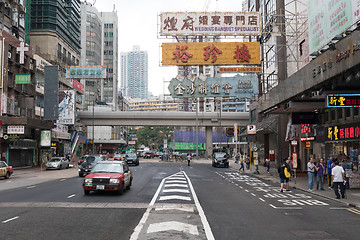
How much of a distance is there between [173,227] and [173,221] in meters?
0.78

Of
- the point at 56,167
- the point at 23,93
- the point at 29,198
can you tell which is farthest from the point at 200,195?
the point at 23,93

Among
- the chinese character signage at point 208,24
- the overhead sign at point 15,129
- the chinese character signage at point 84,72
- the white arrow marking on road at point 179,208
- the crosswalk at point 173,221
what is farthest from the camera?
the chinese character signage at point 84,72

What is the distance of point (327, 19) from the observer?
61.8 feet

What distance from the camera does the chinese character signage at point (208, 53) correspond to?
2622cm

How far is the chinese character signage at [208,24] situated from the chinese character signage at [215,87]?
479 inches

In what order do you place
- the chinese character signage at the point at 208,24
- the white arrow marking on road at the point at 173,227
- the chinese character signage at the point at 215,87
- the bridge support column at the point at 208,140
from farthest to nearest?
the bridge support column at the point at 208,140 < the chinese character signage at the point at 215,87 < the chinese character signage at the point at 208,24 < the white arrow marking on road at the point at 173,227

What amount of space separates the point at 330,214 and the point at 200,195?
608 centimetres

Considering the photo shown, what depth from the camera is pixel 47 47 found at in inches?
2601

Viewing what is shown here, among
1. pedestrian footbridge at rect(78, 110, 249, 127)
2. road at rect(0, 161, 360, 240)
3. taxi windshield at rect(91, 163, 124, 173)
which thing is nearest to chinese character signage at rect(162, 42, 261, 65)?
taxi windshield at rect(91, 163, 124, 173)

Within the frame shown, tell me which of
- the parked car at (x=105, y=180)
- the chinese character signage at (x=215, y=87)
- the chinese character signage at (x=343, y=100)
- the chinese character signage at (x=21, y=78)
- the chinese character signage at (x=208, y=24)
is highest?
the chinese character signage at (x=208, y=24)

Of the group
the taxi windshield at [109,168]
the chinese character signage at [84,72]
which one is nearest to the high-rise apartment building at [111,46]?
the chinese character signage at [84,72]

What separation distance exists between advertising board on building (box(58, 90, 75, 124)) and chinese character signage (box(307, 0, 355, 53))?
4149 centimetres

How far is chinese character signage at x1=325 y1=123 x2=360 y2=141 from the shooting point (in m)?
20.0

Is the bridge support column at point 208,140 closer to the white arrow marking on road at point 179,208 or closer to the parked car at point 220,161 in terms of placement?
the parked car at point 220,161
